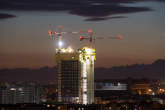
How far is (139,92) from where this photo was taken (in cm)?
19600

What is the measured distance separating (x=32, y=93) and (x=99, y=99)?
18.9 metres

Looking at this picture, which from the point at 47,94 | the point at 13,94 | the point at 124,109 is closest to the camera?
the point at 124,109

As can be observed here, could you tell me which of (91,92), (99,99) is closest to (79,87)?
(91,92)

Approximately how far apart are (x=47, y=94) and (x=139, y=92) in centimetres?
3753

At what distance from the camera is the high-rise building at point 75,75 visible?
424 feet

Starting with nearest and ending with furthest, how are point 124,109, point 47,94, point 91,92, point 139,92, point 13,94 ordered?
point 124,109 → point 91,92 → point 13,94 → point 47,94 → point 139,92

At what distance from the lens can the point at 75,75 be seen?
426 ft

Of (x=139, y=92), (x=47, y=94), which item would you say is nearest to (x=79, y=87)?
(x=47, y=94)

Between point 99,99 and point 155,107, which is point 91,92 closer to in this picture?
point 99,99

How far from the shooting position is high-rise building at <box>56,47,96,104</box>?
424ft

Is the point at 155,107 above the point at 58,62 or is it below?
below

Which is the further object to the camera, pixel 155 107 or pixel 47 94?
pixel 47 94

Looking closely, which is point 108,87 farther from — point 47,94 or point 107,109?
point 107,109

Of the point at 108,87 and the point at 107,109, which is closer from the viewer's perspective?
the point at 107,109
